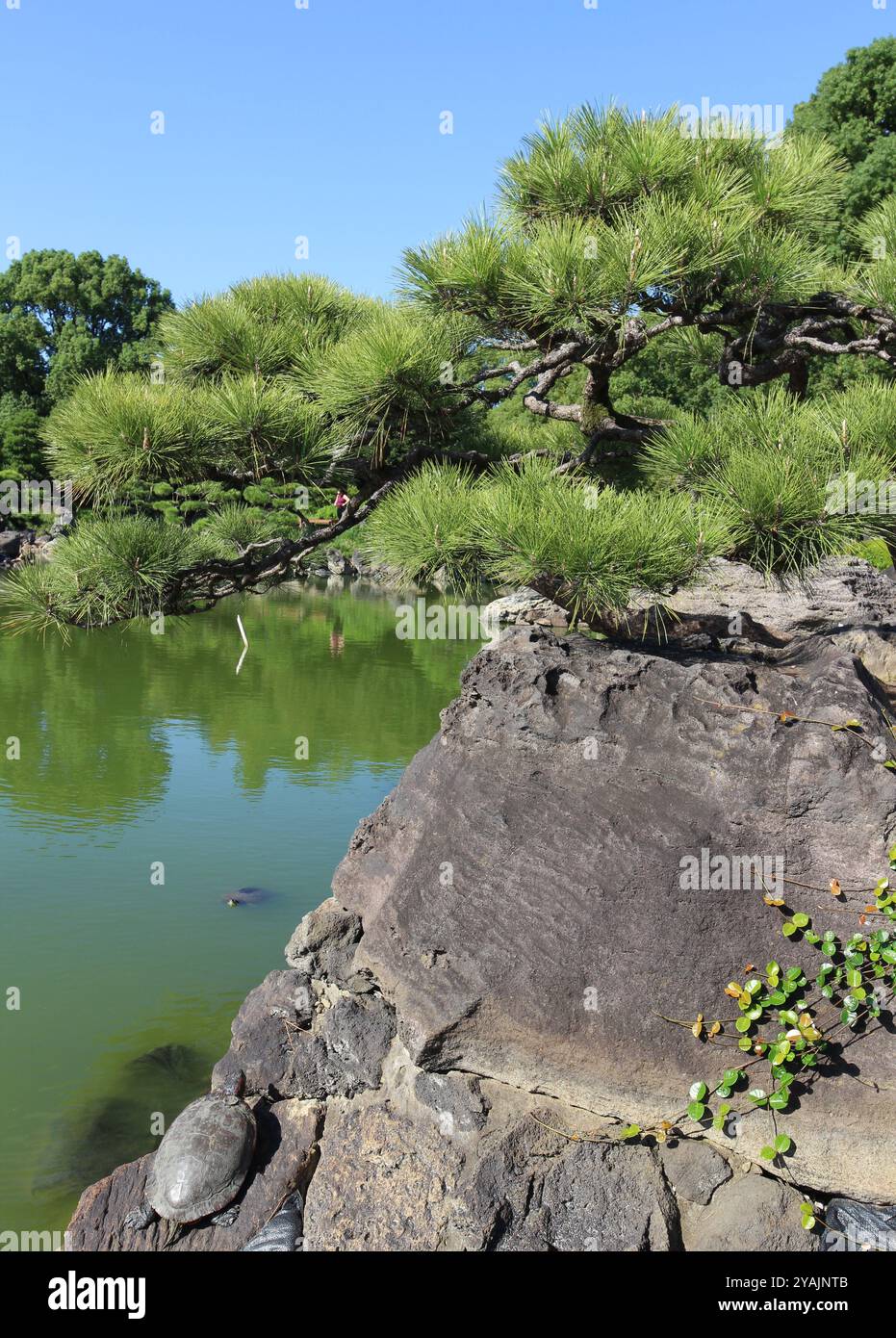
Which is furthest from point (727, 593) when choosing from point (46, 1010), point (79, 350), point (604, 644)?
point (79, 350)

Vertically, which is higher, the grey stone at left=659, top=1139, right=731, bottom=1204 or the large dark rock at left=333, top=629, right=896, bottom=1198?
the large dark rock at left=333, top=629, right=896, bottom=1198

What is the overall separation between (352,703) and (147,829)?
4404 mm

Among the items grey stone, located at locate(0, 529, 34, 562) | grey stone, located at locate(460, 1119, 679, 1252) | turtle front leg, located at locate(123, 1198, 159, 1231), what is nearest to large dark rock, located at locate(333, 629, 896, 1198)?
grey stone, located at locate(460, 1119, 679, 1252)

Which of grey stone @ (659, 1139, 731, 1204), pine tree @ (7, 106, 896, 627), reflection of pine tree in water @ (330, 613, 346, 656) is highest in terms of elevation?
pine tree @ (7, 106, 896, 627)

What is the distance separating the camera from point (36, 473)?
24.0m

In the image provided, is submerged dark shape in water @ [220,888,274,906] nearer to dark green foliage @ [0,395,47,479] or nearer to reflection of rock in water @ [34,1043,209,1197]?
reflection of rock in water @ [34,1043,209,1197]

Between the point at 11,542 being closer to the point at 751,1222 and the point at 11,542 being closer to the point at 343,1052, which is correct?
the point at 343,1052

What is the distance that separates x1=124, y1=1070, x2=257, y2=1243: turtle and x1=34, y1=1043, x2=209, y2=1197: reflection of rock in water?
0.42 metres

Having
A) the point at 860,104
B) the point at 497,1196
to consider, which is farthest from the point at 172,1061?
the point at 860,104

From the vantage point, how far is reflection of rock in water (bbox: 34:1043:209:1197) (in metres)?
3.25

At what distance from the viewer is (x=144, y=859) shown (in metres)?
5.67

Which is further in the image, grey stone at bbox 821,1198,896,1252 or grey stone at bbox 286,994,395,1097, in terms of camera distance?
grey stone at bbox 286,994,395,1097

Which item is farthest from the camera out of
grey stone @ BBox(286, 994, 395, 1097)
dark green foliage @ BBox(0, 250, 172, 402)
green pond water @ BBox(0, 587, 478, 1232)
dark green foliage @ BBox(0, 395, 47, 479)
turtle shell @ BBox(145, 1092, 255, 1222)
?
dark green foliage @ BBox(0, 250, 172, 402)

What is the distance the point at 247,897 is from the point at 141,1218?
7.57 ft
